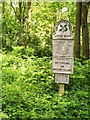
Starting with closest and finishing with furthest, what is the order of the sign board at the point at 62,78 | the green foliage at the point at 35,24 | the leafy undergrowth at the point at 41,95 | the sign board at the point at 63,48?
the leafy undergrowth at the point at 41,95
the sign board at the point at 63,48
the sign board at the point at 62,78
the green foliage at the point at 35,24

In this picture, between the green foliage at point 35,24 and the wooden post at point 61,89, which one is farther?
the green foliage at point 35,24

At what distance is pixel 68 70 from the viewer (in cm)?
516

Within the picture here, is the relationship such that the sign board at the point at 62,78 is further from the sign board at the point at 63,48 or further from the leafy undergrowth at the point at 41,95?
the sign board at the point at 63,48

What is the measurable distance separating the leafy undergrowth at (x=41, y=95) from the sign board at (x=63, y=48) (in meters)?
0.49

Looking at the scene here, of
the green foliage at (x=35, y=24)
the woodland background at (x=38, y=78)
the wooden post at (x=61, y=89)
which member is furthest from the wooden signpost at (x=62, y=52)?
the green foliage at (x=35, y=24)

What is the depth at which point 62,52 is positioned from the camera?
518cm

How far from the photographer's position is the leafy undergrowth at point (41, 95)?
446 cm

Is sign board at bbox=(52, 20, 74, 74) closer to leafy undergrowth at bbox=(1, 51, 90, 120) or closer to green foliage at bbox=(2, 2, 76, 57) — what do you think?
leafy undergrowth at bbox=(1, 51, 90, 120)

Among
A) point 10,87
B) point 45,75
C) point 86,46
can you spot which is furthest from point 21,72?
point 86,46

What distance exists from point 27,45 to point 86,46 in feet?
8.82

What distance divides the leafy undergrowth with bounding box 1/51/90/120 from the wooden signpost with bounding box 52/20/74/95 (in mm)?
318

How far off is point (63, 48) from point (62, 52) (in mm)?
82

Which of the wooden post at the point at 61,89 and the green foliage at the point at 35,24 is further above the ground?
the green foliage at the point at 35,24

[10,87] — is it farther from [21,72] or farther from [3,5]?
[3,5]
